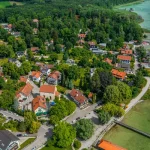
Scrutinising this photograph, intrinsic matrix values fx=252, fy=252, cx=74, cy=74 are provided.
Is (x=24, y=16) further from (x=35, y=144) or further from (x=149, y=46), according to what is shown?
(x=35, y=144)

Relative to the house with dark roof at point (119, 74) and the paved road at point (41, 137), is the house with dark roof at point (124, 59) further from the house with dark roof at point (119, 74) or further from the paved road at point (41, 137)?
the paved road at point (41, 137)

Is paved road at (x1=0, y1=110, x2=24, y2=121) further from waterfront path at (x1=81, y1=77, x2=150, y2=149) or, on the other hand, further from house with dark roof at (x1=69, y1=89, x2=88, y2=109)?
waterfront path at (x1=81, y1=77, x2=150, y2=149)

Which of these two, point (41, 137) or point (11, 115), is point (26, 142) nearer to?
point (41, 137)

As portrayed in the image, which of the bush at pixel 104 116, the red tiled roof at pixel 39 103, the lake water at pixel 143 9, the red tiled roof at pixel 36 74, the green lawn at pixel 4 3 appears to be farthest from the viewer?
the green lawn at pixel 4 3

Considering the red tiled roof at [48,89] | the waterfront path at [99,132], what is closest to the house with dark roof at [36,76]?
the red tiled roof at [48,89]

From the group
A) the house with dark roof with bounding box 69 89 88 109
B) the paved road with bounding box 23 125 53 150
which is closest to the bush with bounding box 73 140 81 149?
the paved road with bounding box 23 125 53 150
